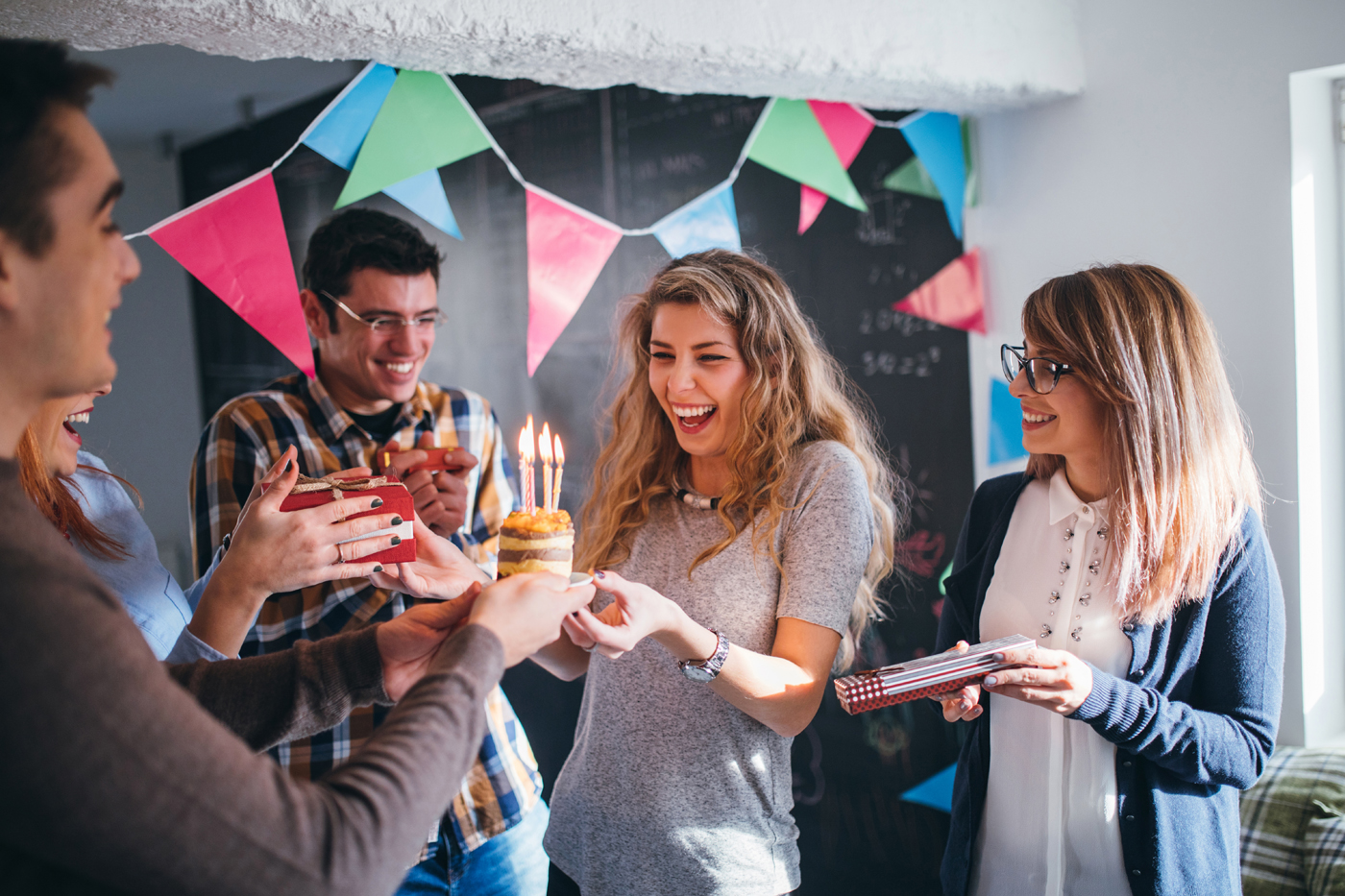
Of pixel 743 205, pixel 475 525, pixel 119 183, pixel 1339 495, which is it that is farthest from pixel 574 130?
pixel 1339 495

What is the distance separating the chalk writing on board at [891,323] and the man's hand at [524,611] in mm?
2040

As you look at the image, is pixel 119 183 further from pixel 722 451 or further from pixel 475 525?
pixel 475 525

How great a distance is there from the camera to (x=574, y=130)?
248 cm

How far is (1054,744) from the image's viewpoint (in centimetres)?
163

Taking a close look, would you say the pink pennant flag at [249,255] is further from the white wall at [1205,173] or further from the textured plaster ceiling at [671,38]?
the white wall at [1205,173]

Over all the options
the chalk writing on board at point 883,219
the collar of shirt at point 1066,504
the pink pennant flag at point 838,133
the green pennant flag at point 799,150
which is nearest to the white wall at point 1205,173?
the chalk writing on board at point 883,219

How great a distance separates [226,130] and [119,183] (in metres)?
1.30

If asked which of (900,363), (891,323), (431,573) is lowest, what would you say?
(431,573)

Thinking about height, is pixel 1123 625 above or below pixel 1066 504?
below

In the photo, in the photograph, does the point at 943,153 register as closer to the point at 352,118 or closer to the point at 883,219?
the point at 883,219

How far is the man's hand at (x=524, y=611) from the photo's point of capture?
102cm

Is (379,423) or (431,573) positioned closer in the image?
(431,573)

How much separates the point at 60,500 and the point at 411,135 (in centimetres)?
120

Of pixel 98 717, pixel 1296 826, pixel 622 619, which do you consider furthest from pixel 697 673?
pixel 1296 826
